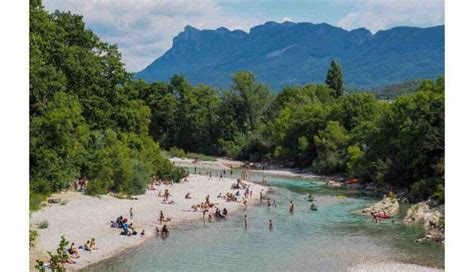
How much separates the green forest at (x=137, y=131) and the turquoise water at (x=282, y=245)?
31.5 feet

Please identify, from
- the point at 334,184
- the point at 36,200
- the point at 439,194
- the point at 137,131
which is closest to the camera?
the point at 36,200

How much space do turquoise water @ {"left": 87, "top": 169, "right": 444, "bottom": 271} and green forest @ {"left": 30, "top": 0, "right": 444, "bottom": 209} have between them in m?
9.61

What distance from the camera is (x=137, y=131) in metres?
69.4

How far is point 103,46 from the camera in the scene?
197ft

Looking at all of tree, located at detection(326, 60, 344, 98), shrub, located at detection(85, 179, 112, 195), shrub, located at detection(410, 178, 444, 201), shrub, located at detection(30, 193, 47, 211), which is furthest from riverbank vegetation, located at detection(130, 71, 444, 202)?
shrub, located at detection(30, 193, 47, 211)

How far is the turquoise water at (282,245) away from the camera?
3180cm

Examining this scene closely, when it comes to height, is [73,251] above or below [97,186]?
Result: below

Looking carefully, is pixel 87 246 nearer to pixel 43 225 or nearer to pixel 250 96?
pixel 43 225

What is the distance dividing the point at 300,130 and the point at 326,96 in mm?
25034

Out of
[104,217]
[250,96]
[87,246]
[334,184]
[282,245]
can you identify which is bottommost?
[282,245]

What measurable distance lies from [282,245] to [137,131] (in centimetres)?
3630

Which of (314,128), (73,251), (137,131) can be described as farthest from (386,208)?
(314,128)
